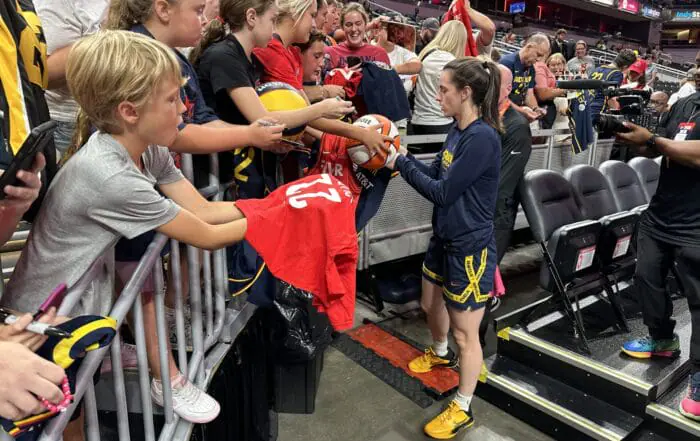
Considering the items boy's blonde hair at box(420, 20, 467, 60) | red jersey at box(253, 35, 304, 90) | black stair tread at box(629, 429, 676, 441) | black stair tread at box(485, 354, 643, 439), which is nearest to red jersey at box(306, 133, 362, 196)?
red jersey at box(253, 35, 304, 90)

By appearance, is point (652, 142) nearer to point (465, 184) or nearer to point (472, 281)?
point (465, 184)

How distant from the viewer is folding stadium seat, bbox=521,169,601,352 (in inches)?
133

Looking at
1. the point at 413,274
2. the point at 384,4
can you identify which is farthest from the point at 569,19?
the point at 413,274

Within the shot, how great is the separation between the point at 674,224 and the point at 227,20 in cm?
261

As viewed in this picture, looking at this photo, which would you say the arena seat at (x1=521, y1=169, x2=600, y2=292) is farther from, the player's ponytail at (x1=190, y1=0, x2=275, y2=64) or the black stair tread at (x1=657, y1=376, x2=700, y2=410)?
the player's ponytail at (x1=190, y1=0, x2=275, y2=64)

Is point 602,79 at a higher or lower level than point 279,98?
lower

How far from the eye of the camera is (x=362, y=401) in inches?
119

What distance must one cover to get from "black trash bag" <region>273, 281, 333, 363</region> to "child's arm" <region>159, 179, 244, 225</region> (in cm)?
74

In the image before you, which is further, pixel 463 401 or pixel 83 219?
pixel 463 401

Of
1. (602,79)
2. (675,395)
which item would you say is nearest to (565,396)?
(675,395)

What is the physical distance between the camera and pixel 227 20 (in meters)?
2.07

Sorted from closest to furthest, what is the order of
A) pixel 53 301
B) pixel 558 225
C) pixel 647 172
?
pixel 53 301 < pixel 558 225 < pixel 647 172

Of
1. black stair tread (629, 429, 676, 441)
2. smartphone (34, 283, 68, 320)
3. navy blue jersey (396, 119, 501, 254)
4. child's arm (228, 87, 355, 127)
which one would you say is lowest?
black stair tread (629, 429, 676, 441)

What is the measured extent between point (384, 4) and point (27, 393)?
22450mm
